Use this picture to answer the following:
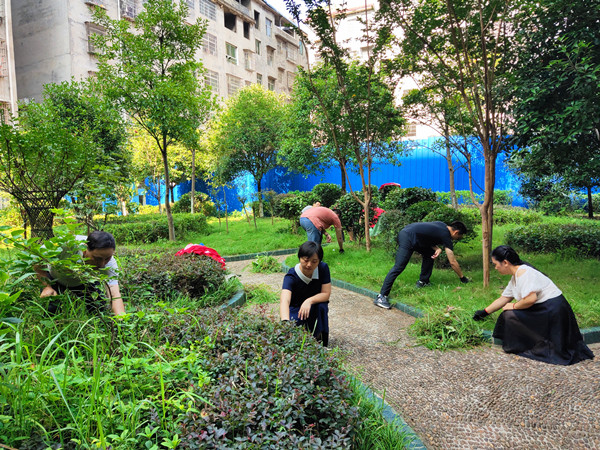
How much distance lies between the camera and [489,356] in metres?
4.02

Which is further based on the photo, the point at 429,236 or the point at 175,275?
the point at 429,236

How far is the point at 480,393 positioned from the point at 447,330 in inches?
46.7

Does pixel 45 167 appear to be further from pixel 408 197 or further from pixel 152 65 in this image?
pixel 408 197

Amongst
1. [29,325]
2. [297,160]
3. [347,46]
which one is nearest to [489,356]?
[29,325]

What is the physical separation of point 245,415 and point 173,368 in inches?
23.2

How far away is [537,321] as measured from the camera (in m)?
3.99

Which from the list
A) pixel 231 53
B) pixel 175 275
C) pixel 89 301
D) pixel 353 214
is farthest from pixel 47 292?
pixel 231 53

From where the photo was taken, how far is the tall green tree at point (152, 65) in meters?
9.80

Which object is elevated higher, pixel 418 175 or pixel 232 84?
pixel 232 84

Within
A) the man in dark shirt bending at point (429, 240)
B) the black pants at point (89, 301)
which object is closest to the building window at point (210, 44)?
the man in dark shirt bending at point (429, 240)

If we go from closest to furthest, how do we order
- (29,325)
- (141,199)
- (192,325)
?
(29,325) < (192,325) < (141,199)

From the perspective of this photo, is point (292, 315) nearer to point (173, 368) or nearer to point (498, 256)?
point (173, 368)

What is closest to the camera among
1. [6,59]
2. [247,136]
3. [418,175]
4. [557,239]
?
[557,239]

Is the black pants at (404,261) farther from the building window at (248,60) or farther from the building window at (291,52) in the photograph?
the building window at (291,52)
